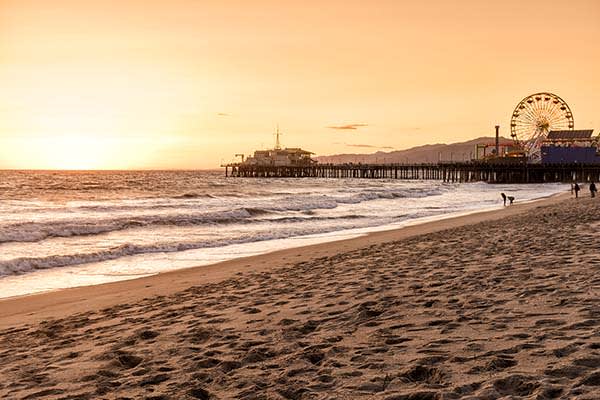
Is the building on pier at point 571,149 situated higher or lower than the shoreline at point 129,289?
higher

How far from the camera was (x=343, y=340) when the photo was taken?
486cm

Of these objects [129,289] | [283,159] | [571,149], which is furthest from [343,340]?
[283,159]

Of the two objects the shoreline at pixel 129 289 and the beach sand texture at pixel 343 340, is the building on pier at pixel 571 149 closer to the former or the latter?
the shoreline at pixel 129 289

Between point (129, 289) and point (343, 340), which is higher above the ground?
point (343, 340)

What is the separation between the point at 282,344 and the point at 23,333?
3314mm

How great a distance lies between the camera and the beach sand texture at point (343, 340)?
3.78 metres

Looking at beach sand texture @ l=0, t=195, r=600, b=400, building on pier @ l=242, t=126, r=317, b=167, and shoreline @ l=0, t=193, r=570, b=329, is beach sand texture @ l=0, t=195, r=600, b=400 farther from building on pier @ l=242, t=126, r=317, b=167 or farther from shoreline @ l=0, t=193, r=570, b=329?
building on pier @ l=242, t=126, r=317, b=167

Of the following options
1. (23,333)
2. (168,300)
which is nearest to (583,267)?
(168,300)

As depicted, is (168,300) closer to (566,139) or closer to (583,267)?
(583,267)

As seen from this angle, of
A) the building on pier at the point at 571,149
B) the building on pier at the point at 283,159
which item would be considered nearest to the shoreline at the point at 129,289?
the building on pier at the point at 571,149

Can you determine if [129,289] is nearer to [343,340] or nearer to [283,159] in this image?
[343,340]

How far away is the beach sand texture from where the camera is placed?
12.4 feet

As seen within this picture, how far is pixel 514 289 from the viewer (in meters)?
6.33

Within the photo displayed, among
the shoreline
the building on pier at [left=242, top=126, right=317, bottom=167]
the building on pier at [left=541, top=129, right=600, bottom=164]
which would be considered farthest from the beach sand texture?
the building on pier at [left=242, top=126, right=317, bottom=167]
